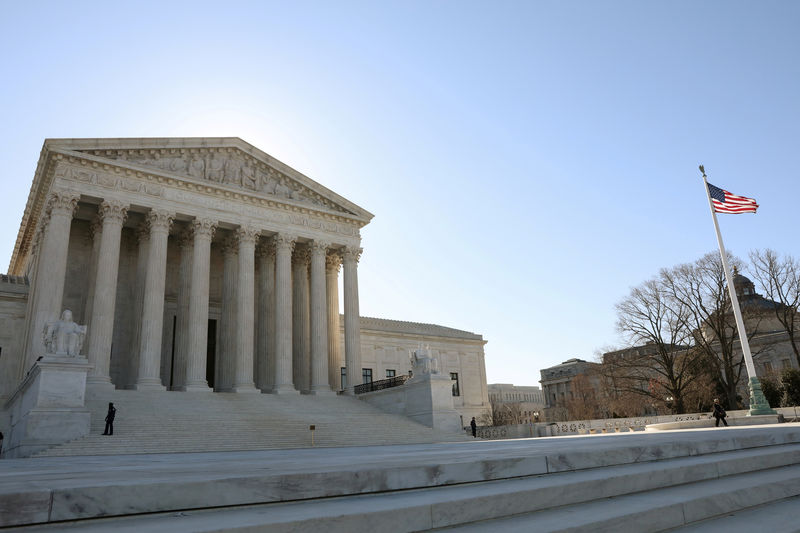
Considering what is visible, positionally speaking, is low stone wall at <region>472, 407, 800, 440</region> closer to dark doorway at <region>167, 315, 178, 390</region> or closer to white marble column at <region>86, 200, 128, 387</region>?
dark doorway at <region>167, 315, 178, 390</region>

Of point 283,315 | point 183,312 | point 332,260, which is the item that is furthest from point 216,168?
point 332,260

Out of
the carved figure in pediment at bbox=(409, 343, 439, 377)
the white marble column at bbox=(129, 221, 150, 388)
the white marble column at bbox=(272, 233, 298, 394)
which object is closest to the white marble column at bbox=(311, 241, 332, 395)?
the white marble column at bbox=(272, 233, 298, 394)

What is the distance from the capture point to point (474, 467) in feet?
17.9

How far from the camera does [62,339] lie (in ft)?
68.9

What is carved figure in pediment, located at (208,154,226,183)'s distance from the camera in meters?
34.0

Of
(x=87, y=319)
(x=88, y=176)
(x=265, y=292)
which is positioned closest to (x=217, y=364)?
(x=265, y=292)

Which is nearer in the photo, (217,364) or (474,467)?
(474,467)

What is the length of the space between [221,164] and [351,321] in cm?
1348

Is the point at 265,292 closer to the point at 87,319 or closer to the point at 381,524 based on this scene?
→ the point at 87,319

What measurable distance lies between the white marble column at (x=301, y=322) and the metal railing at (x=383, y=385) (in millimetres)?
3876

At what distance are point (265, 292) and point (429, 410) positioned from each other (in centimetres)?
1511

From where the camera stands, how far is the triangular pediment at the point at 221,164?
30.5 meters

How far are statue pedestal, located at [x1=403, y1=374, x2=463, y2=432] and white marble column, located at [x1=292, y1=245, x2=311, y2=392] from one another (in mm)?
10149

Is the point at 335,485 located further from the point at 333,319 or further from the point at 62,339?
the point at 333,319
